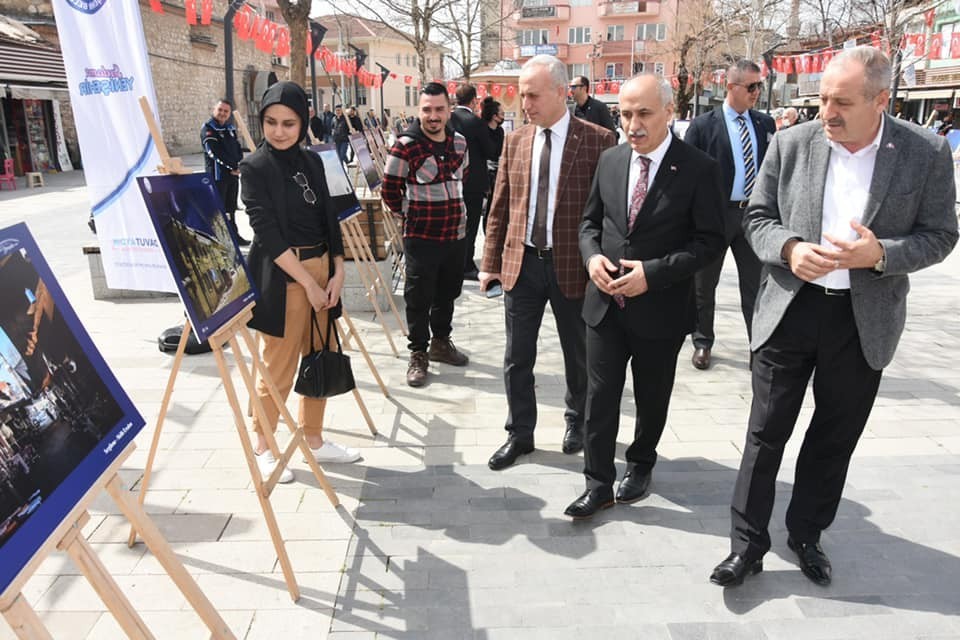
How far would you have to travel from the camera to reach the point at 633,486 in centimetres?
347

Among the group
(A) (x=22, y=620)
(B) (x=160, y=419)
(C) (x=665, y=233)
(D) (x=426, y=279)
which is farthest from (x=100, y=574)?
(D) (x=426, y=279)

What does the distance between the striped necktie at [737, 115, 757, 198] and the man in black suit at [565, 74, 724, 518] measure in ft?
6.71

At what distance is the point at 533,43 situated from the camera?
68.1 meters

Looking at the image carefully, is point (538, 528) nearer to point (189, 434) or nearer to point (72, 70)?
point (189, 434)

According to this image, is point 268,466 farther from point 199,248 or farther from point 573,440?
point 573,440

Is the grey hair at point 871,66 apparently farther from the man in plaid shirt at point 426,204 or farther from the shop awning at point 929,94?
the shop awning at point 929,94

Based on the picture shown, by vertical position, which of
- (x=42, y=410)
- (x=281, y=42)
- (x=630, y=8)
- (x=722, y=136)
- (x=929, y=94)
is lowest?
(x=42, y=410)

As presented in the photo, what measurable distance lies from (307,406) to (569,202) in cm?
176

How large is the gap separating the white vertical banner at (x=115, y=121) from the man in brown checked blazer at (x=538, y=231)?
7.49 ft

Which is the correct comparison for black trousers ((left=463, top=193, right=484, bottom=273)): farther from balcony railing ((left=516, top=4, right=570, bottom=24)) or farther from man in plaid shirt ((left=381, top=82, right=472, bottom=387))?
balcony railing ((left=516, top=4, right=570, bottom=24))

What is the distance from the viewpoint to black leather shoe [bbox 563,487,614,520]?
3.24m

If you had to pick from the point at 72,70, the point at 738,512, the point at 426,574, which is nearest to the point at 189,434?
the point at 426,574

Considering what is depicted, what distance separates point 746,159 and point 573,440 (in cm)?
238

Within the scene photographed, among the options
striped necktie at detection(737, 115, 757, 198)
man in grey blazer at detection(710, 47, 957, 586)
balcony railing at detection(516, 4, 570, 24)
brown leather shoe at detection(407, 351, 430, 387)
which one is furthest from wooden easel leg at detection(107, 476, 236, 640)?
balcony railing at detection(516, 4, 570, 24)
